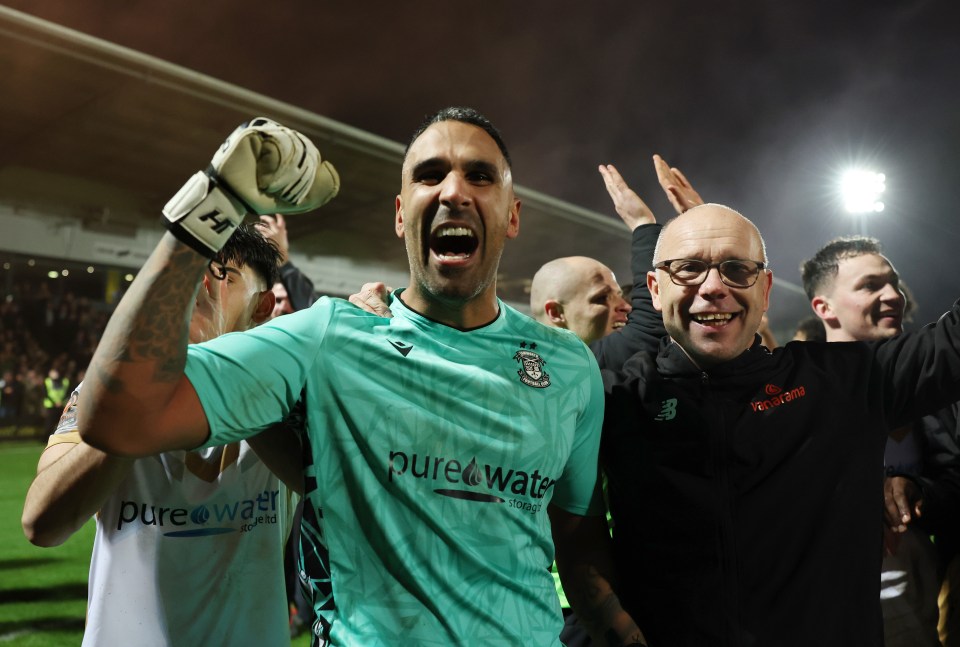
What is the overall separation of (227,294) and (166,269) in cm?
125

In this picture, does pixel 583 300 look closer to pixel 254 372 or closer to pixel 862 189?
pixel 254 372

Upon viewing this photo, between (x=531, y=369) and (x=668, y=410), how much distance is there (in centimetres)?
54

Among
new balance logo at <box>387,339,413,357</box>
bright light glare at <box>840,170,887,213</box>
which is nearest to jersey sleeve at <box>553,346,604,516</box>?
new balance logo at <box>387,339,413,357</box>

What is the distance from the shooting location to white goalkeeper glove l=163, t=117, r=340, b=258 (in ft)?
4.32

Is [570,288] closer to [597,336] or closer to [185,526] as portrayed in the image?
[597,336]

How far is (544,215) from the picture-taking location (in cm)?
2095

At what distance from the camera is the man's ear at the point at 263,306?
2.78m

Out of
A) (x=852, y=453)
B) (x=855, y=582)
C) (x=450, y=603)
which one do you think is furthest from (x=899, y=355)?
(x=450, y=603)

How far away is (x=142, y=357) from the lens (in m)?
1.32

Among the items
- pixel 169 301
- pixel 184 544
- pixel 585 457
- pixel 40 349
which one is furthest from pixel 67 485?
pixel 40 349

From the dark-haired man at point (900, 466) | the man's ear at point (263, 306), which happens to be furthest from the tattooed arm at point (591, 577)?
the dark-haired man at point (900, 466)

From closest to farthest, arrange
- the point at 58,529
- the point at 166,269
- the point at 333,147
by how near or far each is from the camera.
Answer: the point at 166,269 < the point at 58,529 < the point at 333,147

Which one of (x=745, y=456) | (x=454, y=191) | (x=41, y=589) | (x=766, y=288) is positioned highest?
(x=454, y=191)

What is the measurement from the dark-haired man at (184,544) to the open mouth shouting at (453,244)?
87 cm
